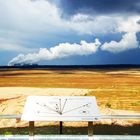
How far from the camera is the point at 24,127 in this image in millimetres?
24469

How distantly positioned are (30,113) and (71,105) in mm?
1313

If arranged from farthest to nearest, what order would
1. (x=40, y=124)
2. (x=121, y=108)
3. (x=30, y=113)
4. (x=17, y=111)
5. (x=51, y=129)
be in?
(x=121, y=108)
(x=17, y=111)
(x=40, y=124)
(x=51, y=129)
(x=30, y=113)

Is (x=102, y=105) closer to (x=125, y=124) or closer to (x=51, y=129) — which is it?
(x=125, y=124)

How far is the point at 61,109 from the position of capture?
41.9 ft

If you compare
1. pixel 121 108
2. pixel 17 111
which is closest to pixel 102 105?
pixel 121 108

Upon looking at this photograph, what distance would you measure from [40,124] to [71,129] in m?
2.28

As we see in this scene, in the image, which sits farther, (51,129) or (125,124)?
(125,124)

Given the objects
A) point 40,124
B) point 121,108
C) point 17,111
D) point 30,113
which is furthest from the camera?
point 121,108

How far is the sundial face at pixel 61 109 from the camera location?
12.4 meters

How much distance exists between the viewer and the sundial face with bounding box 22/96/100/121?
1237 cm

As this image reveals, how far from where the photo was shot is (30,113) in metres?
12.5

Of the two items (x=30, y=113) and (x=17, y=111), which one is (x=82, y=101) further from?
(x=17, y=111)

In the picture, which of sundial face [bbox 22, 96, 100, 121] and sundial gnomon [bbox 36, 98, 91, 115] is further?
sundial gnomon [bbox 36, 98, 91, 115]

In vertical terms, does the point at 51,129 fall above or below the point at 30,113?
below
